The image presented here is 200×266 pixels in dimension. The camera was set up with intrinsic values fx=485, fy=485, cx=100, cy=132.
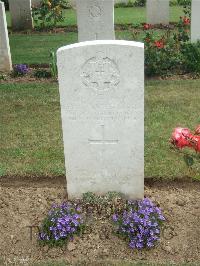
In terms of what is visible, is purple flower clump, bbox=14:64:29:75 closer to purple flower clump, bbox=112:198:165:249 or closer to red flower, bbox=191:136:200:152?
purple flower clump, bbox=112:198:165:249

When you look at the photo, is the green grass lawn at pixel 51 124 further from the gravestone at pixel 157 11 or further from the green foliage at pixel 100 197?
the gravestone at pixel 157 11

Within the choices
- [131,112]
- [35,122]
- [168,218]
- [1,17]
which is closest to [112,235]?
[168,218]

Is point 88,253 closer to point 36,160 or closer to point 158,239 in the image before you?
point 158,239

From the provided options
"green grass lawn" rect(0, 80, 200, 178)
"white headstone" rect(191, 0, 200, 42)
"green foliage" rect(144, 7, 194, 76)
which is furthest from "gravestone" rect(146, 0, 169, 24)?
"green grass lawn" rect(0, 80, 200, 178)

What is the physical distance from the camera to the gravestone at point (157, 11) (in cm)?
1424

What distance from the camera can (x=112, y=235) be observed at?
13.7 ft

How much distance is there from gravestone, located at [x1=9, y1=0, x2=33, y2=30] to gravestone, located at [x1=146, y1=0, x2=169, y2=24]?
3545 mm

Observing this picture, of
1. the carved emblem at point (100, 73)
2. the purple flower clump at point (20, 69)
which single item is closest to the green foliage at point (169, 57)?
the purple flower clump at point (20, 69)

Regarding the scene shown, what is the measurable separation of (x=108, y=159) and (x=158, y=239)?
835 mm

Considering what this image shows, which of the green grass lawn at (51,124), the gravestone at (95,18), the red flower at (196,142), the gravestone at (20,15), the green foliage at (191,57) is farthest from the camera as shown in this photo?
the gravestone at (20,15)

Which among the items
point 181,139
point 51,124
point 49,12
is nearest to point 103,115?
point 181,139

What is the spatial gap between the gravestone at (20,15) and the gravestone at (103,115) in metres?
10.9

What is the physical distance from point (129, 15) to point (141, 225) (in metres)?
13.7

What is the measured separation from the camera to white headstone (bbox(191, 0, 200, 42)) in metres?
9.08
